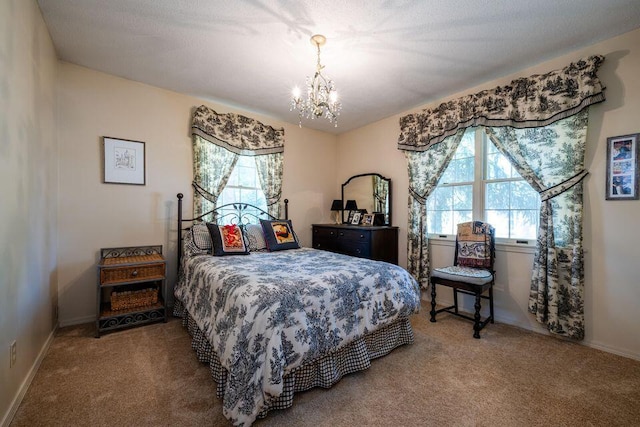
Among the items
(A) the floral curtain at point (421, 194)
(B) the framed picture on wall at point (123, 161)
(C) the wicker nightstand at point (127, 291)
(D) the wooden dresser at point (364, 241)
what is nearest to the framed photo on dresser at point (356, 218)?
(D) the wooden dresser at point (364, 241)

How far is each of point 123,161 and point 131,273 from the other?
1.24m

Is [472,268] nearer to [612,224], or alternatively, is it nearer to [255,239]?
[612,224]

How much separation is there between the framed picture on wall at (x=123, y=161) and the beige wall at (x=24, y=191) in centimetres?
47

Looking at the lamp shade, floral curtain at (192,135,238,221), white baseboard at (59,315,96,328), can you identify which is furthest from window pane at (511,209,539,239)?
white baseboard at (59,315,96,328)

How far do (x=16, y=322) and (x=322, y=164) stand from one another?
3.93 m

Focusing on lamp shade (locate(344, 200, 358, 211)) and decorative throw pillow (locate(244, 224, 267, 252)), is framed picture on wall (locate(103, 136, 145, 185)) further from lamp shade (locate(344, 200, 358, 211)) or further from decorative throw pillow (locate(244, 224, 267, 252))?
A: lamp shade (locate(344, 200, 358, 211))

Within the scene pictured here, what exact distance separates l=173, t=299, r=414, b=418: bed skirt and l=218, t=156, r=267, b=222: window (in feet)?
5.65

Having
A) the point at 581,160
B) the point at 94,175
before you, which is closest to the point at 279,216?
the point at 94,175

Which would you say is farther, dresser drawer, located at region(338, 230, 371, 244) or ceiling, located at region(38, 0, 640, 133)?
dresser drawer, located at region(338, 230, 371, 244)

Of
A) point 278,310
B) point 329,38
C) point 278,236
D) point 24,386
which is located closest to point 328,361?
point 278,310

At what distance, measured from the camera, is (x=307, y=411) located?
158cm

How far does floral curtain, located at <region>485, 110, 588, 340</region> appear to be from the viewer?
236 cm

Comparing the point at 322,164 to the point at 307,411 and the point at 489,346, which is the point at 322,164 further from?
the point at 307,411

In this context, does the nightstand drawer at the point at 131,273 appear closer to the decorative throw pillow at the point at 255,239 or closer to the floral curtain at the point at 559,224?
the decorative throw pillow at the point at 255,239
